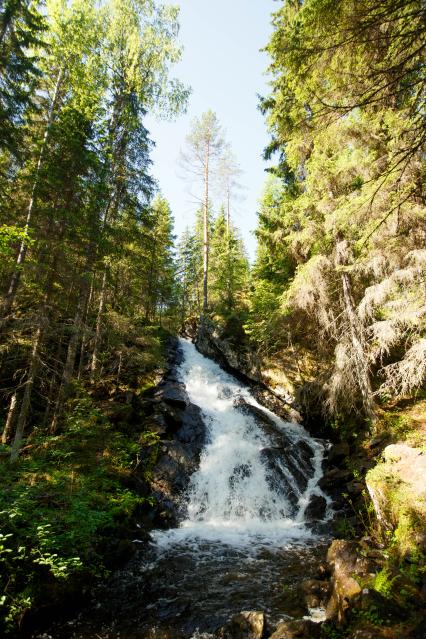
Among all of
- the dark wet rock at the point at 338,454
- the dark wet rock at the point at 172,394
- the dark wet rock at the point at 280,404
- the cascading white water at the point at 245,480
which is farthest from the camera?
the dark wet rock at the point at 280,404

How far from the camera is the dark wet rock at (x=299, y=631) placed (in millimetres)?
4586

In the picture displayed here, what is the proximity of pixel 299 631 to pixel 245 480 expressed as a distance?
7542mm

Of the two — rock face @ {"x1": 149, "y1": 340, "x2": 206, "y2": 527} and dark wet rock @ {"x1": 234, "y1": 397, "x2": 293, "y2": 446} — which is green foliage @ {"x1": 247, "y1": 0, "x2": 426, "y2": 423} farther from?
rock face @ {"x1": 149, "y1": 340, "x2": 206, "y2": 527}

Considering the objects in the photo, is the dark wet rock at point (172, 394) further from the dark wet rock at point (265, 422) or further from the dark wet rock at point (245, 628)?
the dark wet rock at point (245, 628)

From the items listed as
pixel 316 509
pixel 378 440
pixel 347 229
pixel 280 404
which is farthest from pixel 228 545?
pixel 347 229

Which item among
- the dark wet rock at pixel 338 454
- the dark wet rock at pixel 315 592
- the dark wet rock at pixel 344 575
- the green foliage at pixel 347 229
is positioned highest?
the green foliage at pixel 347 229

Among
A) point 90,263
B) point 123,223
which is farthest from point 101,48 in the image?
point 90,263

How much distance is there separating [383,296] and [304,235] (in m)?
3.95

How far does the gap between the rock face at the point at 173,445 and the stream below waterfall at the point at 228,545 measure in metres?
0.35

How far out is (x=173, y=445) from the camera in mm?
12953

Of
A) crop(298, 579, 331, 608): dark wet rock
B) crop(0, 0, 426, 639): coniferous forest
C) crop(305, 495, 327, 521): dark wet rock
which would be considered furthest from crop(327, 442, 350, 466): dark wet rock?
crop(298, 579, 331, 608): dark wet rock

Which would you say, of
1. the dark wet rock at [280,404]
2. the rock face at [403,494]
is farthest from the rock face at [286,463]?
the rock face at [403,494]

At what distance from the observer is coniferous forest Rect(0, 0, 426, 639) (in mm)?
5199

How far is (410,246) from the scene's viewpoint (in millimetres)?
9789
